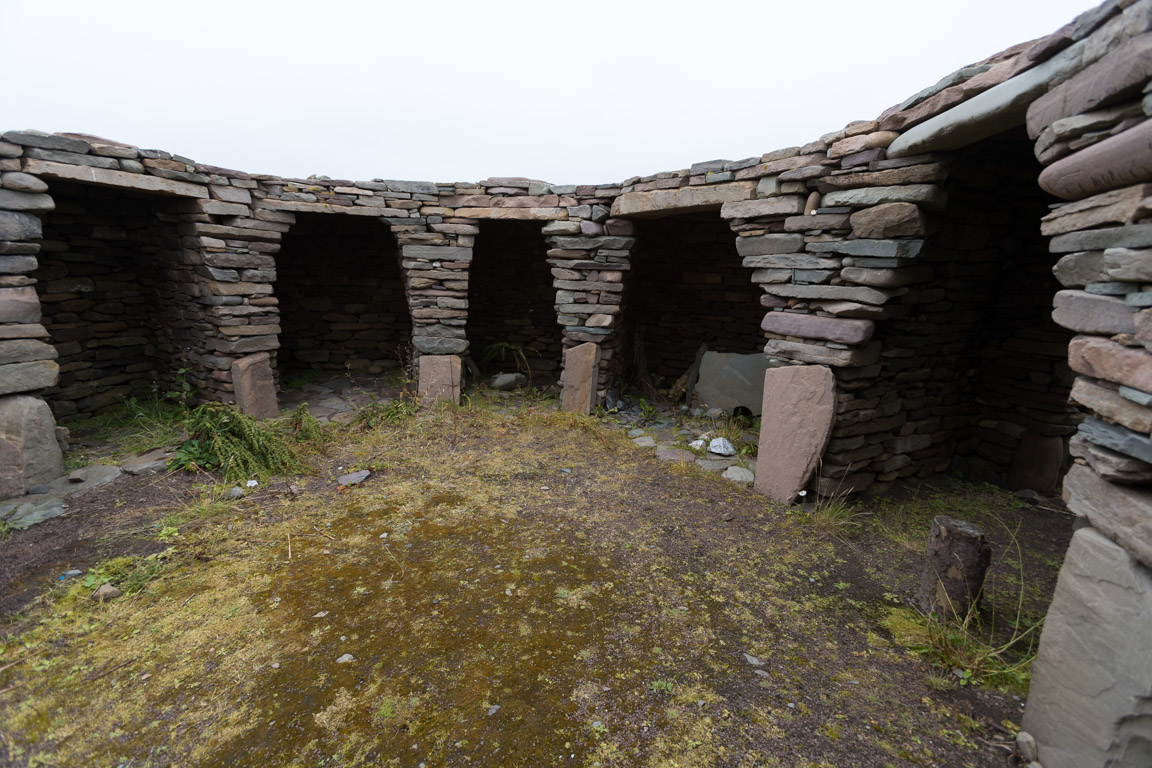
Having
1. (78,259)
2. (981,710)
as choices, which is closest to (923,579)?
(981,710)

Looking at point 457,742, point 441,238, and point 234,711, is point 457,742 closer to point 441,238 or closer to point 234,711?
point 234,711

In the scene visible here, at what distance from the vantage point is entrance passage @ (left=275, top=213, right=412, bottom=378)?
306 inches

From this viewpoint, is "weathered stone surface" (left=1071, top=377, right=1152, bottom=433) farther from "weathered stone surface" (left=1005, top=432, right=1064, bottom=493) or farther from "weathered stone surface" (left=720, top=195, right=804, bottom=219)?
"weathered stone surface" (left=1005, top=432, right=1064, bottom=493)

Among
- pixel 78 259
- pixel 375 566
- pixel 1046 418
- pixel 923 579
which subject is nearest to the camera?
pixel 923 579

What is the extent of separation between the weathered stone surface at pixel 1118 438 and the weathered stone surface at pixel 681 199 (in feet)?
9.95

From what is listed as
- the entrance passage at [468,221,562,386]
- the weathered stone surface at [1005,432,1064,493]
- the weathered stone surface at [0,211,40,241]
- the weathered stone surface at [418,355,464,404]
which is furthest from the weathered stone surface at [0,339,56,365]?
the weathered stone surface at [1005,432,1064,493]

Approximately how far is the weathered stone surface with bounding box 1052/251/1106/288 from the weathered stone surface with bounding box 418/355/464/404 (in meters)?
5.69

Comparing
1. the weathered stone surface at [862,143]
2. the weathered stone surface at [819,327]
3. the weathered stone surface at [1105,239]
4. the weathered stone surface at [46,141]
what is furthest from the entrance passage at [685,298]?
the weathered stone surface at [46,141]

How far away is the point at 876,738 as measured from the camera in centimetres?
207

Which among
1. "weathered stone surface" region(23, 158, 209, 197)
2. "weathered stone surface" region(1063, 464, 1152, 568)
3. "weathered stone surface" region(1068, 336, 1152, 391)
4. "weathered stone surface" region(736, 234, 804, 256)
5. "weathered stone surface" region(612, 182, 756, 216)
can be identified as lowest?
"weathered stone surface" region(1063, 464, 1152, 568)

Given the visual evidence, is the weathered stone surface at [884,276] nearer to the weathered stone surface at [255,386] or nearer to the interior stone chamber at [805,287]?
the interior stone chamber at [805,287]

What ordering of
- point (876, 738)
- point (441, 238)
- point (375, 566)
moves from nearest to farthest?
point (876, 738)
point (375, 566)
point (441, 238)

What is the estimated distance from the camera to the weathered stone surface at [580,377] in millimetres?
6230

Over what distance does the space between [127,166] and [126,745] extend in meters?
4.89
